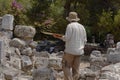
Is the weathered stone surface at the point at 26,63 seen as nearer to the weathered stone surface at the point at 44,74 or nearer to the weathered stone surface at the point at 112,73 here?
the weathered stone surface at the point at 44,74

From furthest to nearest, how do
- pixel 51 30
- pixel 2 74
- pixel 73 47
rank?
1. pixel 51 30
2. pixel 2 74
3. pixel 73 47

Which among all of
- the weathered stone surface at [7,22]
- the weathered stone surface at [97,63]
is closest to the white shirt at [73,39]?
the weathered stone surface at [97,63]

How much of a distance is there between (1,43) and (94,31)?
740 cm

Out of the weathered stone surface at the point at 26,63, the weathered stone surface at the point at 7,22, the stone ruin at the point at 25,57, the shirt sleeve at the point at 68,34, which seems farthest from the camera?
the weathered stone surface at the point at 7,22

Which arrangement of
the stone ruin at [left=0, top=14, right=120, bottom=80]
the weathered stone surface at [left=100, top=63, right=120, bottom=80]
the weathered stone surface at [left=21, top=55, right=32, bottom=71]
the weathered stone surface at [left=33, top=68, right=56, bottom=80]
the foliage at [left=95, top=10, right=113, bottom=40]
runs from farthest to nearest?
the foliage at [left=95, top=10, right=113, bottom=40] → the weathered stone surface at [left=21, top=55, right=32, bottom=71] → the stone ruin at [left=0, top=14, right=120, bottom=80] → the weathered stone surface at [left=33, top=68, right=56, bottom=80] → the weathered stone surface at [left=100, top=63, right=120, bottom=80]

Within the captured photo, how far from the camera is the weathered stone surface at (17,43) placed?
10.5 meters

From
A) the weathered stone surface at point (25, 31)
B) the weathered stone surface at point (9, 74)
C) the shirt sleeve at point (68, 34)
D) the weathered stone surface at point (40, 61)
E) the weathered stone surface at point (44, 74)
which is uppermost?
the shirt sleeve at point (68, 34)

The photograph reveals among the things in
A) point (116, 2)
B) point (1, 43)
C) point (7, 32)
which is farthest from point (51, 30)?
point (1, 43)

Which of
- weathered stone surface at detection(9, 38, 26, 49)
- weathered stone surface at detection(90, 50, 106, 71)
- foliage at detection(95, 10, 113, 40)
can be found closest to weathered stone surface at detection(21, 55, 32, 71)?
weathered stone surface at detection(9, 38, 26, 49)

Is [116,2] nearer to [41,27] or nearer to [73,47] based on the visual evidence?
[41,27]

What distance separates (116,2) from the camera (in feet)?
52.4

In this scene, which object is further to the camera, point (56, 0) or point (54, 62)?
point (56, 0)

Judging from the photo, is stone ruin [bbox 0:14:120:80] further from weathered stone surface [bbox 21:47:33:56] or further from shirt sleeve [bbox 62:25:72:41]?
shirt sleeve [bbox 62:25:72:41]

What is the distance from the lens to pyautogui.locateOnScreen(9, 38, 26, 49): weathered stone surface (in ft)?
34.5
